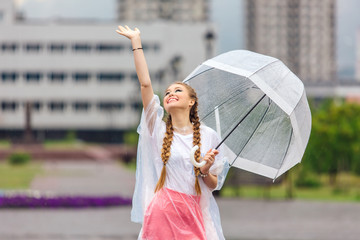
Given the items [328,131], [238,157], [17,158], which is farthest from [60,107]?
[238,157]

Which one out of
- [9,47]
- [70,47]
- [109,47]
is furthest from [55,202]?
[9,47]

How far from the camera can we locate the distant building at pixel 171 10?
135625 millimetres

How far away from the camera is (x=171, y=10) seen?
13562cm

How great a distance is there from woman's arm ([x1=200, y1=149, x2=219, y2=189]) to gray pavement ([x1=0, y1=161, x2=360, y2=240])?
24.5 feet

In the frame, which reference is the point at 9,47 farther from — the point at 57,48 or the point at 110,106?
the point at 110,106

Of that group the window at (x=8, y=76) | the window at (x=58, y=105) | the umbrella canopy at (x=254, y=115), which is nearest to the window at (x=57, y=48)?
the window at (x=8, y=76)

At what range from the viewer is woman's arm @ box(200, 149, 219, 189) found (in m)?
4.49

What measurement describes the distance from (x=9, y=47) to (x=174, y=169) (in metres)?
83.1

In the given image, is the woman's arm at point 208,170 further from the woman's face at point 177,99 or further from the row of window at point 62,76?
the row of window at point 62,76

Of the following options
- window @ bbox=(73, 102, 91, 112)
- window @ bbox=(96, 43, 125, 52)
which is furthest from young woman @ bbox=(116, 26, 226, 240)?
window @ bbox=(73, 102, 91, 112)

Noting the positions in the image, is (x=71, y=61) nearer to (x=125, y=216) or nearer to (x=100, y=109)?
(x=100, y=109)

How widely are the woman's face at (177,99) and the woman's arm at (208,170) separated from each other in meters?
0.41

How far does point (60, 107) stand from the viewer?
278 ft

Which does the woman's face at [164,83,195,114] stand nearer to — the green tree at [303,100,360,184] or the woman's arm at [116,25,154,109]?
the woman's arm at [116,25,154,109]
